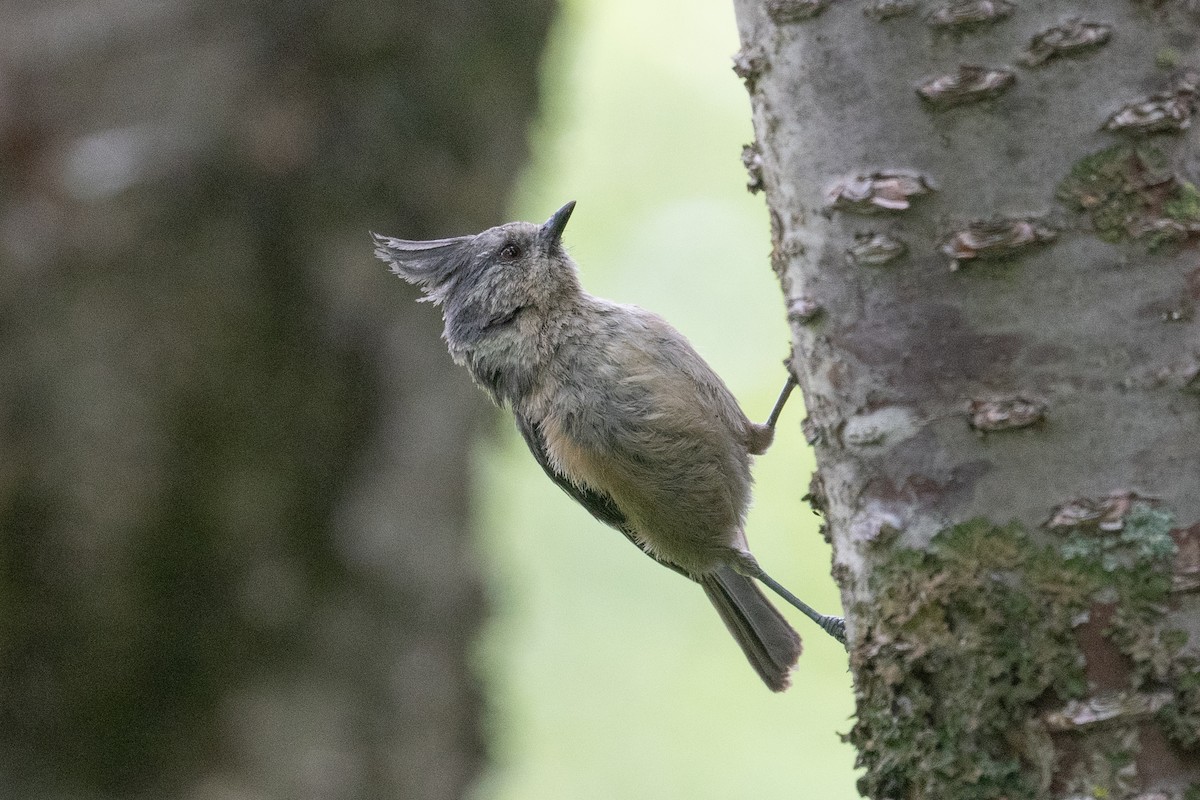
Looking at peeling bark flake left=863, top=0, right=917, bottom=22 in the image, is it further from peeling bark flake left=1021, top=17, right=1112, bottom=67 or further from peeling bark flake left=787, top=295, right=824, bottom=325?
peeling bark flake left=787, top=295, right=824, bottom=325

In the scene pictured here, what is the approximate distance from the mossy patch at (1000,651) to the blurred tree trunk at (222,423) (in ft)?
8.95

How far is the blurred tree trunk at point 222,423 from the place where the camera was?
4070 millimetres

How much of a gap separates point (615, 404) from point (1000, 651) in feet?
7.57

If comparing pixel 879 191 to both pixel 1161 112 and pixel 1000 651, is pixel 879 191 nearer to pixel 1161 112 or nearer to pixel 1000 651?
pixel 1161 112

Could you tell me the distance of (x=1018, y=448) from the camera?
1880mm

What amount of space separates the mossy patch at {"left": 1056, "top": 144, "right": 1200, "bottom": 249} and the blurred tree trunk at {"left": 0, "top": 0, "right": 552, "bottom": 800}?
3188 mm

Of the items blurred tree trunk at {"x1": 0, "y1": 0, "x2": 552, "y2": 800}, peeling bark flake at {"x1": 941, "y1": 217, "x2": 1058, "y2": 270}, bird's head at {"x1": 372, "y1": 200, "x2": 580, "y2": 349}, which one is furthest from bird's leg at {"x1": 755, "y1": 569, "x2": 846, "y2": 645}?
peeling bark flake at {"x1": 941, "y1": 217, "x2": 1058, "y2": 270}

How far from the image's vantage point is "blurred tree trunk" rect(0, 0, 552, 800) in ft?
13.4

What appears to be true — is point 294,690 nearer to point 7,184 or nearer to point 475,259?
point 475,259

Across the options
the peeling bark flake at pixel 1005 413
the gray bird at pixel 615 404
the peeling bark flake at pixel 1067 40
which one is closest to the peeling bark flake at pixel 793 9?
the peeling bark flake at pixel 1067 40

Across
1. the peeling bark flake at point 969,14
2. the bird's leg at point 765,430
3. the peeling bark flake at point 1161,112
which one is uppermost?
the bird's leg at point 765,430

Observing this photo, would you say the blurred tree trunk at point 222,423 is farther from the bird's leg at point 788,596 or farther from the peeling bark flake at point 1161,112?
the peeling bark flake at point 1161,112

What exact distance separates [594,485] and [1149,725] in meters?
2.71

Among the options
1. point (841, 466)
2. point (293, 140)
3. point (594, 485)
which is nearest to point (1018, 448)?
point (841, 466)
